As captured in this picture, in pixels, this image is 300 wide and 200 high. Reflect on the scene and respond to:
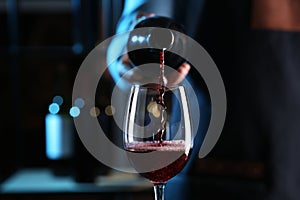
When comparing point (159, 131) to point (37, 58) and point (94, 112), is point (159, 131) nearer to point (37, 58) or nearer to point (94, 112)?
point (94, 112)

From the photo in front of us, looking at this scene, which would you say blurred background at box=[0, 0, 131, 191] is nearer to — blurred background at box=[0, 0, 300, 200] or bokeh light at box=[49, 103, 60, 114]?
blurred background at box=[0, 0, 300, 200]

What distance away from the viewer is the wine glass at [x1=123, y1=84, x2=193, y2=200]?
2.34ft

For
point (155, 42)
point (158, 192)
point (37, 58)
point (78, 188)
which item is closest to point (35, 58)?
point (37, 58)

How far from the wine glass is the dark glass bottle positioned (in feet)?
0.33

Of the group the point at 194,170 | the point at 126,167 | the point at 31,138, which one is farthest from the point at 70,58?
the point at 194,170

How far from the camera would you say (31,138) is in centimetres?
226

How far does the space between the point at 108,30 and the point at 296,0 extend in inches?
41.8

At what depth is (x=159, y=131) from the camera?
71 centimetres

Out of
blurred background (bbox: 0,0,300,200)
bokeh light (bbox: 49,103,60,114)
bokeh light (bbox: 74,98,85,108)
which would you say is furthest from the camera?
bokeh light (bbox: 49,103,60,114)

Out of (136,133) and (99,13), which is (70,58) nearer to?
(99,13)

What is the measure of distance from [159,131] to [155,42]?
15 centimetres

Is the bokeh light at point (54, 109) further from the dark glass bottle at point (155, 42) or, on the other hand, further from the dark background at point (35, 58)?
the dark glass bottle at point (155, 42)

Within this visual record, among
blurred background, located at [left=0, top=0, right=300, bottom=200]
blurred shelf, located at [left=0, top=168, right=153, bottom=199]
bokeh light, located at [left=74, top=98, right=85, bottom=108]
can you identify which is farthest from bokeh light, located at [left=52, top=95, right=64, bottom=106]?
blurred shelf, located at [left=0, top=168, right=153, bottom=199]

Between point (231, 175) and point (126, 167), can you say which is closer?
point (231, 175)
